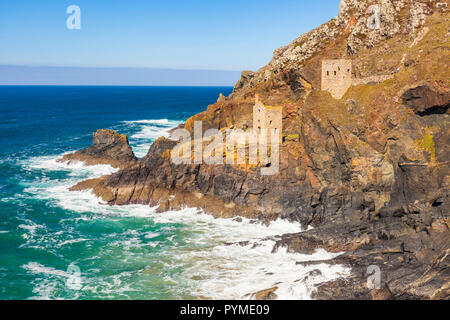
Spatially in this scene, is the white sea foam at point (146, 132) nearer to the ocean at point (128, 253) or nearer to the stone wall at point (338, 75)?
the ocean at point (128, 253)

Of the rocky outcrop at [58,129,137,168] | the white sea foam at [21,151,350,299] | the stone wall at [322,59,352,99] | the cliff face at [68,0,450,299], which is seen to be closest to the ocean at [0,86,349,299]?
the white sea foam at [21,151,350,299]

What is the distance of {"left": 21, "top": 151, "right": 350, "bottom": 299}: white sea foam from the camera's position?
34.2 metres

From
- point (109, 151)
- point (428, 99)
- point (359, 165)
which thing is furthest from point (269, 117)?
point (109, 151)

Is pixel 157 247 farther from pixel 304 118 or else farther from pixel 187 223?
pixel 304 118

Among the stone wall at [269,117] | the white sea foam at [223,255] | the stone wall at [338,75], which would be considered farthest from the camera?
the stone wall at [338,75]

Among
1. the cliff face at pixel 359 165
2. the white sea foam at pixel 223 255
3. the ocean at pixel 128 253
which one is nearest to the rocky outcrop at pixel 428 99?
the cliff face at pixel 359 165

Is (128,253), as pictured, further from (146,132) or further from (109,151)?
(146,132)

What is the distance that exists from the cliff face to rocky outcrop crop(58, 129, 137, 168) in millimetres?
14823

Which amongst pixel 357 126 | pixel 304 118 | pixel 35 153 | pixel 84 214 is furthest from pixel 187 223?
pixel 35 153

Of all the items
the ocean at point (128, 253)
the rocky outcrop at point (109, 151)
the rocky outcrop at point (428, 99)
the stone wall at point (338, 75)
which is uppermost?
the stone wall at point (338, 75)

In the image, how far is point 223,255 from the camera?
40250 millimetres

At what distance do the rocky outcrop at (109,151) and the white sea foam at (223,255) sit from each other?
60.8ft

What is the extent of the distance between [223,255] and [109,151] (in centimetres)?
4485

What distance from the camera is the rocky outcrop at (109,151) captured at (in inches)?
2982
